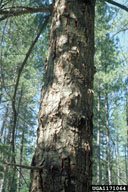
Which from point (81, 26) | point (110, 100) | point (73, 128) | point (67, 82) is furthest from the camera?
point (110, 100)

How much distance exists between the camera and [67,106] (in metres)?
1.16

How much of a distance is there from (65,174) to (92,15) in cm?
118

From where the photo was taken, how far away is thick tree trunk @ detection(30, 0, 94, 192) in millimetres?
1017

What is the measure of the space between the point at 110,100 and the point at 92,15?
1326 cm

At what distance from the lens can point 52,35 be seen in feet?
4.79

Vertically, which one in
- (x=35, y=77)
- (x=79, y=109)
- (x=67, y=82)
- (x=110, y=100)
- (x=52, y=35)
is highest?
(x=35, y=77)

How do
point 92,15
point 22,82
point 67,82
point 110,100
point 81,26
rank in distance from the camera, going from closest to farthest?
point 67,82, point 81,26, point 92,15, point 22,82, point 110,100

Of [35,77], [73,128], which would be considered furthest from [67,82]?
[35,77]

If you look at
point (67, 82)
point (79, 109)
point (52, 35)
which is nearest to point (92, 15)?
point (52, 35)

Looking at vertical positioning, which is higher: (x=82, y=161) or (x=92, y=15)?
(x=92, y=15)

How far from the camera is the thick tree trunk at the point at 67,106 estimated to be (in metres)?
1.02

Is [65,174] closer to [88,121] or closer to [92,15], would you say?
[88,121]

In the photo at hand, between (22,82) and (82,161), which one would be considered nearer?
(82,161)

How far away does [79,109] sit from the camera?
1.17m
